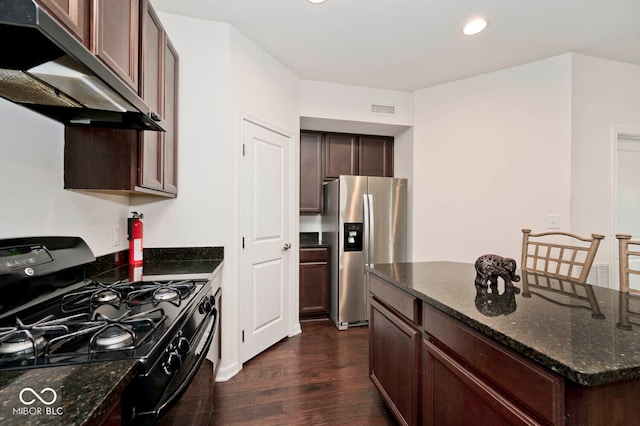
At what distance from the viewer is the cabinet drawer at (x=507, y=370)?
0.70 m

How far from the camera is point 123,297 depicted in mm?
1170

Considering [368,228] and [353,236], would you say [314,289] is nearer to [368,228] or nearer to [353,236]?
[353,236]

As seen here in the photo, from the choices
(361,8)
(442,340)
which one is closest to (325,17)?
(361,8)

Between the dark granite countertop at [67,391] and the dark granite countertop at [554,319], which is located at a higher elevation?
the dark granite countertop at [554,319]

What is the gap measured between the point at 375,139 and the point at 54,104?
322cm

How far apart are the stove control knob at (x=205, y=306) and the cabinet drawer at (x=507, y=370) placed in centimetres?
100

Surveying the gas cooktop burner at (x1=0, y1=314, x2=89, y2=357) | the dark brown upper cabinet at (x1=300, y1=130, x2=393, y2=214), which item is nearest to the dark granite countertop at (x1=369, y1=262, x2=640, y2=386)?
the gas cooktop burner at (x1=0, y1=314, x2=89, y2=357)

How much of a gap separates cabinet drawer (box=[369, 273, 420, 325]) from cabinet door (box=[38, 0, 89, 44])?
1629mm

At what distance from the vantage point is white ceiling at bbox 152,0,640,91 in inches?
79.6

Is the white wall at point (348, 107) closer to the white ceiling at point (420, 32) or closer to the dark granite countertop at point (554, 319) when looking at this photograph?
the white ceiling at point (420, 32)

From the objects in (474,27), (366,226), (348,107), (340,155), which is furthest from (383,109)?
(366,226)

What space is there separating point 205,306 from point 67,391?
729mm

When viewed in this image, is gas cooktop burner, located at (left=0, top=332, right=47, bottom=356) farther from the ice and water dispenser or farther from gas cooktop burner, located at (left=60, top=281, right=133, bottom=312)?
the ice and water dispenser

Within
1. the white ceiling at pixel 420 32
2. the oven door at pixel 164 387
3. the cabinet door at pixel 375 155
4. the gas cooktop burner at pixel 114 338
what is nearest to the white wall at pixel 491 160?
the white ceiling at pixel 420 32
